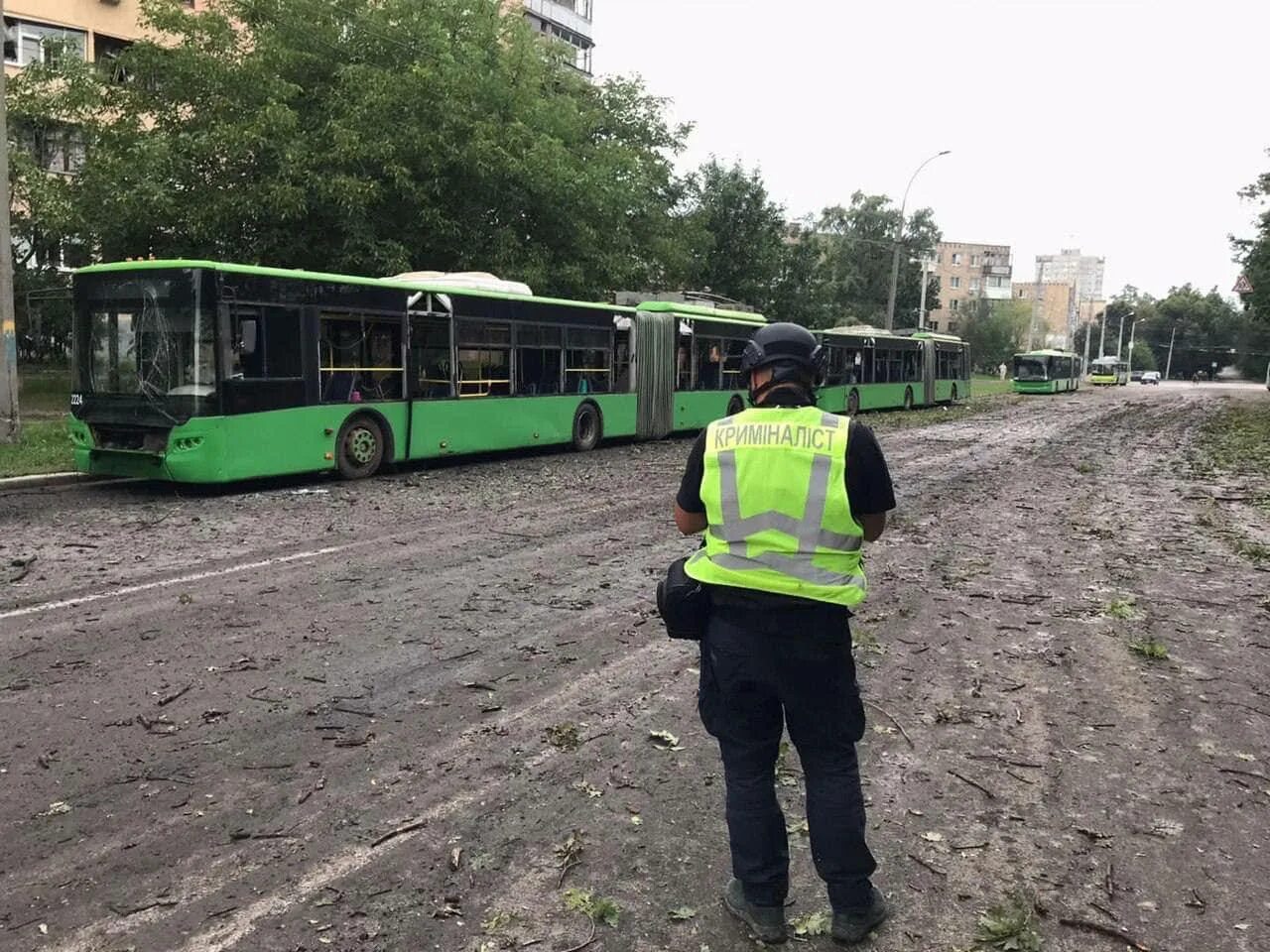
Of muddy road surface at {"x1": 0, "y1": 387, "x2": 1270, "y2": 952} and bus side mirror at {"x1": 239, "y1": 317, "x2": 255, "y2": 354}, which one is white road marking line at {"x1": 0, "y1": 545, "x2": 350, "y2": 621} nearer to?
muddy road surface at {"x1": 0, "y1": 387, "x2": 1270, "y2": 952}

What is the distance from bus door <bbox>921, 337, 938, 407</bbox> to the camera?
3894 cm

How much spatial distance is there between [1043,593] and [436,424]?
1016 centimetres

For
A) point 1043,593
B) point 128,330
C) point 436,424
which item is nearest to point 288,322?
point 128,330

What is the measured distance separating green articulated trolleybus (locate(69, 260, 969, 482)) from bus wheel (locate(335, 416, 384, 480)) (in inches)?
0.9

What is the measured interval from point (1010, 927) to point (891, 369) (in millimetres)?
33970

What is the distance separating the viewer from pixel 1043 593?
25.1 ft

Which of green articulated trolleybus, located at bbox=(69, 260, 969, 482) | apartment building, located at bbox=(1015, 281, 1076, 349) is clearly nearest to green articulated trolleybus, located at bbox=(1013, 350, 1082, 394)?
green articulated trolleybus, located at bbox=(69, 260, 969, 482)

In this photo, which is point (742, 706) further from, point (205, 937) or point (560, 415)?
point (560, 415)

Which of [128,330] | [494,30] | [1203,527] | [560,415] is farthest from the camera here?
Result: [494,30]

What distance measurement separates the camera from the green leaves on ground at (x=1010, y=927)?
3.09m

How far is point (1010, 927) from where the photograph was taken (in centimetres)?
317

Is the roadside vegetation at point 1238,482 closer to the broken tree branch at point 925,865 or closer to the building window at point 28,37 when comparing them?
the broken tree branch at point 925,865

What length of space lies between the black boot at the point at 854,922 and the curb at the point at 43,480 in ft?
40.1

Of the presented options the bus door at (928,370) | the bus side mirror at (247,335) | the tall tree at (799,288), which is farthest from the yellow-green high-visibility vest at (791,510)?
the tall tree at (799,288)
